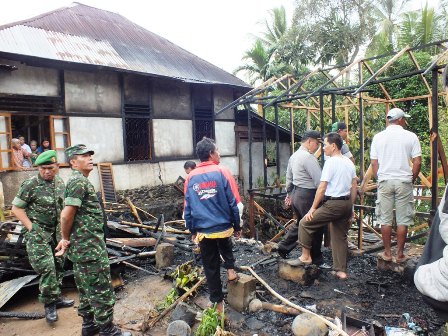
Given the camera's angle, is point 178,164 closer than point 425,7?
Yes

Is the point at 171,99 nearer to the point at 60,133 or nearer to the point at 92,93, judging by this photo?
the point at 92,93

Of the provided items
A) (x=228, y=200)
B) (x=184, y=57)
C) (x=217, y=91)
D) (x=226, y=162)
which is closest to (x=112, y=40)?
(x=184, y=57)

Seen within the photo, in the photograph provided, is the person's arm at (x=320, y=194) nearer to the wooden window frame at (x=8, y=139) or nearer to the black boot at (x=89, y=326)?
the black boot at (x=89, y=326)

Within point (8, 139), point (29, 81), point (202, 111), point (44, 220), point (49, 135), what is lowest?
point (44, 220)

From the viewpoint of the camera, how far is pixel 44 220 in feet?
13.8

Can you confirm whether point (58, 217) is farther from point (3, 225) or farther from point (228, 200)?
point (228, 200)

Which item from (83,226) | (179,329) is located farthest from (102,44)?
(179,329)

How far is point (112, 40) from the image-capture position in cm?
1068

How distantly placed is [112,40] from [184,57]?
277cm

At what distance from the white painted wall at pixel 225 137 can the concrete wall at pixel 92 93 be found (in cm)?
373

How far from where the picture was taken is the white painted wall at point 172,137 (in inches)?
397

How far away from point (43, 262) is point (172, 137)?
6.78 m

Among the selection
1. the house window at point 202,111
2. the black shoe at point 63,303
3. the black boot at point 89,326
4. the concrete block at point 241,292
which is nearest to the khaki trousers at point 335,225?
the concrete block at point 241,292

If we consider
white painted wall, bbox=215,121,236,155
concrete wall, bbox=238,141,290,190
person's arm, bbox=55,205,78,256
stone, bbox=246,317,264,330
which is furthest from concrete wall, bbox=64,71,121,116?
stone, bbox=246,317,264,330
